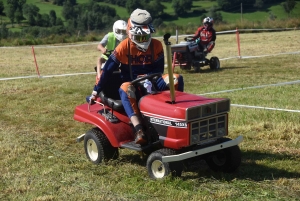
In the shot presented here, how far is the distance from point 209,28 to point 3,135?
10.9 m

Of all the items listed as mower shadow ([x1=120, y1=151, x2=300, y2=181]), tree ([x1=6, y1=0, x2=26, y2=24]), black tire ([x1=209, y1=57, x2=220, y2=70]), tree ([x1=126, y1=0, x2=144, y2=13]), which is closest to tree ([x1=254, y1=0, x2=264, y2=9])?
tree ([x1=126, y1=0, x2=144, y2=13])

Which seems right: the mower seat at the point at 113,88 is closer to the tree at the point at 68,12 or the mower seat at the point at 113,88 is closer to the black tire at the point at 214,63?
the black tire at the point at 214,63

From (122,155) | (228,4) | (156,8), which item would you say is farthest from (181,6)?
(122,155)

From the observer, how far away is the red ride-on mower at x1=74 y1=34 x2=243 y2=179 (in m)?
6.21

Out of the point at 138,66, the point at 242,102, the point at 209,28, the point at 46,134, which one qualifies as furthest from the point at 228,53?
the point at 138,66

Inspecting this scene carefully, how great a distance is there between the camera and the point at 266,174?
665cm

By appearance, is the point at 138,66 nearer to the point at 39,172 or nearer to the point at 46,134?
the point at 39,172

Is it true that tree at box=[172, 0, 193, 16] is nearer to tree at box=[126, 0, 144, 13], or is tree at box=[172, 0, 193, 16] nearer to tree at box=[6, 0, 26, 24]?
tree at box=[126, 0, 144, 13]

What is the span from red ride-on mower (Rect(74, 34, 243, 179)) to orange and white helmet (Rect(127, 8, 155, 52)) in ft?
1.51

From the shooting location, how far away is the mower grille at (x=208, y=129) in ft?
20.5

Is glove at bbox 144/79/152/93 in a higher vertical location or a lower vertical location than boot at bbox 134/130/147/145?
higher

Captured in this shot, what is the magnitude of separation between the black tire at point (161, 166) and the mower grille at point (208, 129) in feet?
1.01

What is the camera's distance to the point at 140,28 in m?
6.82

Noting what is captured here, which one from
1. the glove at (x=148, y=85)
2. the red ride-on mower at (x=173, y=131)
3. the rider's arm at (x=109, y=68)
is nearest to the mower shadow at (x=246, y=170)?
the red ride-on mower at (x=173, y=131)
